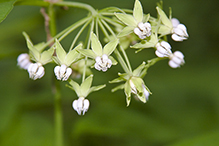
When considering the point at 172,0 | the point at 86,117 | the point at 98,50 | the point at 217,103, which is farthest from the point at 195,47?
the point at 98,50

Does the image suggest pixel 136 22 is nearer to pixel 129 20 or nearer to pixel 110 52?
pixel 129 20

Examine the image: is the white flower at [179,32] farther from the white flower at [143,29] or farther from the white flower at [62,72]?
the white flower at [62,72]

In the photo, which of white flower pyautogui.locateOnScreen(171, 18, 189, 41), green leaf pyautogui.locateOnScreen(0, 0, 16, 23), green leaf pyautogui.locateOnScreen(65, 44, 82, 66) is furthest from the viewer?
white flower pyautogui.locateOnScreen(171, 18, 189, 41)

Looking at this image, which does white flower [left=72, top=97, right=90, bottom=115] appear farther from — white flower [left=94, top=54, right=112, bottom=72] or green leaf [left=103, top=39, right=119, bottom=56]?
green leaf [left=103, top=39, right=119, bottom=56]

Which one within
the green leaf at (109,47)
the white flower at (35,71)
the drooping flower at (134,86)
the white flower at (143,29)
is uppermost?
the white flower at (35,71)

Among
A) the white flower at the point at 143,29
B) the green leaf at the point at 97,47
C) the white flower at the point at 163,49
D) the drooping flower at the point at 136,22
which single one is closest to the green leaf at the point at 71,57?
the green leaf at the point at 97,47

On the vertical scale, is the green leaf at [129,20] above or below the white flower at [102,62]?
above

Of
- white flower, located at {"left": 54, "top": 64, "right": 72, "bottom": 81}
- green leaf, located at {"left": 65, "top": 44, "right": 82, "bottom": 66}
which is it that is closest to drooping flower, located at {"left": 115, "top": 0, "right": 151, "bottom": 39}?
green leaf, located at {"left": 65, "top": 44, "right": 82, "bottom": 66}
